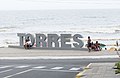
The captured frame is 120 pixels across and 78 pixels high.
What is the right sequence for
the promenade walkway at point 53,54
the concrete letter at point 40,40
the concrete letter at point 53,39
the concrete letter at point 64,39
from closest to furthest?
the promenade walkway at point 53,54 < the concrete letter at point 64,39 < the concrete letter at point 53,39 < the concrete letter at point 40,40

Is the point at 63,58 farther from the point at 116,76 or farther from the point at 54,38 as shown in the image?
the point at 116,76

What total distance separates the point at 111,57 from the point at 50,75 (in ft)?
44.8

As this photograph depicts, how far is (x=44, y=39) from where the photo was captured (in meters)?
44.1

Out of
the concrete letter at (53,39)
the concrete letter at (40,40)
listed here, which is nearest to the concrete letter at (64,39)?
the concrete letter at (53,39)

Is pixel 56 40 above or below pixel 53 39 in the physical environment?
below

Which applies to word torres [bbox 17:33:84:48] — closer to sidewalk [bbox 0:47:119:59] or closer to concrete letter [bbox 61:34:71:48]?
concrete letter [bbox 61:34:71:48]

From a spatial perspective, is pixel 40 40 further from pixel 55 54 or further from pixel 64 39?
pixel 55 54

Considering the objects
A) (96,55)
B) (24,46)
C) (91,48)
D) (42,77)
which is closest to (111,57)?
(96,55)

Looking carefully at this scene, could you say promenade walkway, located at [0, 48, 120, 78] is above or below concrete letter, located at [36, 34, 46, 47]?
below

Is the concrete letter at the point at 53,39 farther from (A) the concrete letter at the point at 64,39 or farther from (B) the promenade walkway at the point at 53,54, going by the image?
(B) the promenade walkway at the point at 53,54

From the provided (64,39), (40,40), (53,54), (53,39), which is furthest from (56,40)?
(53,54)

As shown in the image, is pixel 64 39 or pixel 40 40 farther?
pixel 40 40

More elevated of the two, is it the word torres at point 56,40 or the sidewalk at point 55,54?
the word torres at point 56,40

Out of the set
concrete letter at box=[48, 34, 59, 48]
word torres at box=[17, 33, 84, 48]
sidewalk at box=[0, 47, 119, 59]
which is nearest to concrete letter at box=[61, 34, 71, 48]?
word torres at box=[17, 33, 84, 48]
